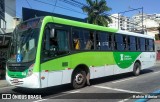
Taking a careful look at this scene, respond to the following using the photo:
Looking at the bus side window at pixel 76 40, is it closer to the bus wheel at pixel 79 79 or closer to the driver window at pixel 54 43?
the driver window at pixel 54 43

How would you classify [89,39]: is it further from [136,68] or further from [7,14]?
[7,14]

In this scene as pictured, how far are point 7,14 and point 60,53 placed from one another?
19697 millimetres

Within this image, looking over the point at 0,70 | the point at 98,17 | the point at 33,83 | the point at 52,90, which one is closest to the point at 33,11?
the point at 0,70

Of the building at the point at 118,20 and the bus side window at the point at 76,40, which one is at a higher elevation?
the building at the point at 118,20

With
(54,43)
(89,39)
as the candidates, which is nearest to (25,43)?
(54,43)

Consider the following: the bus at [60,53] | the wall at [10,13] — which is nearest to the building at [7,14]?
the wall at [10,13]

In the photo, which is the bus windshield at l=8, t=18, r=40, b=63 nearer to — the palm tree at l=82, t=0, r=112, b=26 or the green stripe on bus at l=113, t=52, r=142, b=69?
the green stripe on bus at l=113, t=52, r=142, b=69

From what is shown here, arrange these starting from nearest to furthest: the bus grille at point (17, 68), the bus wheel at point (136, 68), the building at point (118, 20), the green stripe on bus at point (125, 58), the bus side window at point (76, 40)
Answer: the bus grille at point (17, 68) < the bus side window at point (76, 40) < the green stripe on bus at point (125, 58) < the bus wheel at point (136, 68) < the building at point (118, 20)

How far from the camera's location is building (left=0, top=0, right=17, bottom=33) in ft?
94.8

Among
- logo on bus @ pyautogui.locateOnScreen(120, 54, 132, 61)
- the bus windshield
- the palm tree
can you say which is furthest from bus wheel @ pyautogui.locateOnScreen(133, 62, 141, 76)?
the palm tree

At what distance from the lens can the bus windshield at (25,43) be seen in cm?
1090

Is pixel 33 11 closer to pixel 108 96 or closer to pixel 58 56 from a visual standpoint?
pixel 58 56

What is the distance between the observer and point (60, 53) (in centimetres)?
1190

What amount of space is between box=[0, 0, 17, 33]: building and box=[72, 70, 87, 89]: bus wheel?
681 inches
